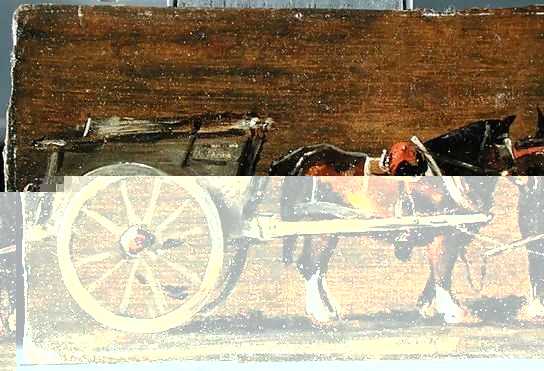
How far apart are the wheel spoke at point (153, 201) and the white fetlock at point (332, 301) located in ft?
1.67

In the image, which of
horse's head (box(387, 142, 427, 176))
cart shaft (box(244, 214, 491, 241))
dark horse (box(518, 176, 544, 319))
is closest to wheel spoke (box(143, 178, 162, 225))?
cart shaft (box(244, 214, 491, 241))

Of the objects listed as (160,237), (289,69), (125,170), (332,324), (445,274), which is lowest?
(332,324)

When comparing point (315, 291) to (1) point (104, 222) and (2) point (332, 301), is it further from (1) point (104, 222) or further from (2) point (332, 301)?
(1) point (104, 222)

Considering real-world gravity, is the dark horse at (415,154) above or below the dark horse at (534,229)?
above

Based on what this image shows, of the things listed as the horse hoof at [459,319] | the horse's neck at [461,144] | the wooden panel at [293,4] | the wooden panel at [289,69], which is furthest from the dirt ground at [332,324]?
the wooden panel at [293,4]

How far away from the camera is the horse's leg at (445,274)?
2.04 m

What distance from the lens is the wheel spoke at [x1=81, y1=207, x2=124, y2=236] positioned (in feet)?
6.56

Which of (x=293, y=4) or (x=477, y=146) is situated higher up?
(x=293, y=4)

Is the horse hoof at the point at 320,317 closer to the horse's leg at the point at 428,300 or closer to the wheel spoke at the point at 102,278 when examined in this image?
the horse's leg at the point at 428,300

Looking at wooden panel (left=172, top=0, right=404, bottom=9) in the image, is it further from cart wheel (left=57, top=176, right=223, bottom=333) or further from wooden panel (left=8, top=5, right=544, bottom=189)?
cart wheel (left=57, top=176, right=223, bottom=333)

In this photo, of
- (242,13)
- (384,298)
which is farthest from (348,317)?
(242,13)

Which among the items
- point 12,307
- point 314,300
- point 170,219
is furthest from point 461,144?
point 12,307

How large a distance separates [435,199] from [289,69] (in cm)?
55

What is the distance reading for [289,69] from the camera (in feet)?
6.63
